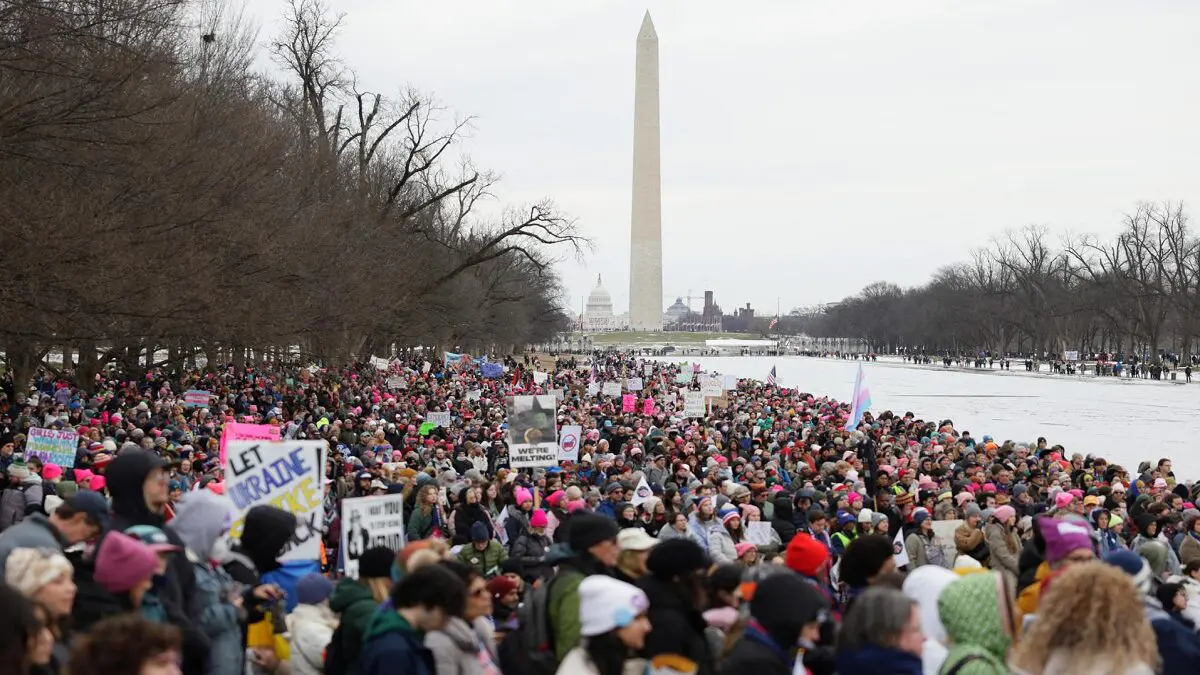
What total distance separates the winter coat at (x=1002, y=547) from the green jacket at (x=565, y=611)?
5276mm

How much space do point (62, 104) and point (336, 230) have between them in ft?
67.9

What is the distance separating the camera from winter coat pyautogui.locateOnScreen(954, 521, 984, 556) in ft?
33.8

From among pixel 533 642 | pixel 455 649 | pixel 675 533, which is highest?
pixel 455 649

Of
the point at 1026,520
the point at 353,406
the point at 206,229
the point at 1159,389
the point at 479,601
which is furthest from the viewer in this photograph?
the point at 1159,389

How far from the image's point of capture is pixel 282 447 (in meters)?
8.23

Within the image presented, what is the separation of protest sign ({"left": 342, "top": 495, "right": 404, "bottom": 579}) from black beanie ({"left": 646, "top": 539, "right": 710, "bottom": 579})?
274cm

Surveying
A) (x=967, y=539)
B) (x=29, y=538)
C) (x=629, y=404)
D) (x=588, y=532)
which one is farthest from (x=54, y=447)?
(x=629, y=404)

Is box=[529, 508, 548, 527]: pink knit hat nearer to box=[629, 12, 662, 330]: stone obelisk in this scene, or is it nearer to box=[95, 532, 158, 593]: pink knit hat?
box=[95, 532, 158, 593]: pink knit hat

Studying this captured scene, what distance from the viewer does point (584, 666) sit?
5.21 metres

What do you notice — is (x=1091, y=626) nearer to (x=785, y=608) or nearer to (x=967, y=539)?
(x=785, y=608)

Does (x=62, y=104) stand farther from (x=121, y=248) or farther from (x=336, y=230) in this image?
(x=336, y=230)

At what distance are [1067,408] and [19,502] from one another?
121ft

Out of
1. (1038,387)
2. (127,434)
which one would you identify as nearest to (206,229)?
(127,434)

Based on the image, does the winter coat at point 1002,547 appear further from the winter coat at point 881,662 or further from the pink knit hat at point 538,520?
the winter coat at point 881,662
